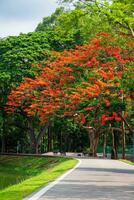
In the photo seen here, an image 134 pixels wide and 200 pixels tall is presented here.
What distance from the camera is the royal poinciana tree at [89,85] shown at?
27.6 metres

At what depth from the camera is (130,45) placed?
1097 inches

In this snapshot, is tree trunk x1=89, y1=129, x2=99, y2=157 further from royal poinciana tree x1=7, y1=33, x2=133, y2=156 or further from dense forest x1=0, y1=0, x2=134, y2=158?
royal poinciana tree x1=7, y1=33, x2=133, y2=156

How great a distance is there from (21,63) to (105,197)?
3995cm

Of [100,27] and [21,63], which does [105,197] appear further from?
[21,63]

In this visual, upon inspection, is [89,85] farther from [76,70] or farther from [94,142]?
[94,142]

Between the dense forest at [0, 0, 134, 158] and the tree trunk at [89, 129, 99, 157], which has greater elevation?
the dense forest at [0, 0, 134, 158]

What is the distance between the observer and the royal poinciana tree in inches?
1085

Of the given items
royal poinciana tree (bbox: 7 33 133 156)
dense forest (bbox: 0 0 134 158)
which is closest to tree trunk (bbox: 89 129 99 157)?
dense forest (bbox: 0 0 134 158)

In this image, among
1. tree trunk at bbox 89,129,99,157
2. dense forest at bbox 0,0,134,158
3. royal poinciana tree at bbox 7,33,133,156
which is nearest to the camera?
dense forest at bbox 0,0,134,158

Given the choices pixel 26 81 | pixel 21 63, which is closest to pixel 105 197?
pixel 26 81

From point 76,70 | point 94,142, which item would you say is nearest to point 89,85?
point 76,70

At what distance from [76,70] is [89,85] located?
30.5 ft

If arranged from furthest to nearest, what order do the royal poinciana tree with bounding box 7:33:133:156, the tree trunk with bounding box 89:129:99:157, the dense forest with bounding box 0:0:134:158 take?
the tree trunk with bounding box 89:129:99:157, the royal poinciana tree with bounding box 7:33:133:156, the dense forest with bounding box 0:0:134:158

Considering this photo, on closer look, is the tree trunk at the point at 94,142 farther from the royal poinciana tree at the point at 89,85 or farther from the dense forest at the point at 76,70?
the royal poinciana tree at the point at 89,85
